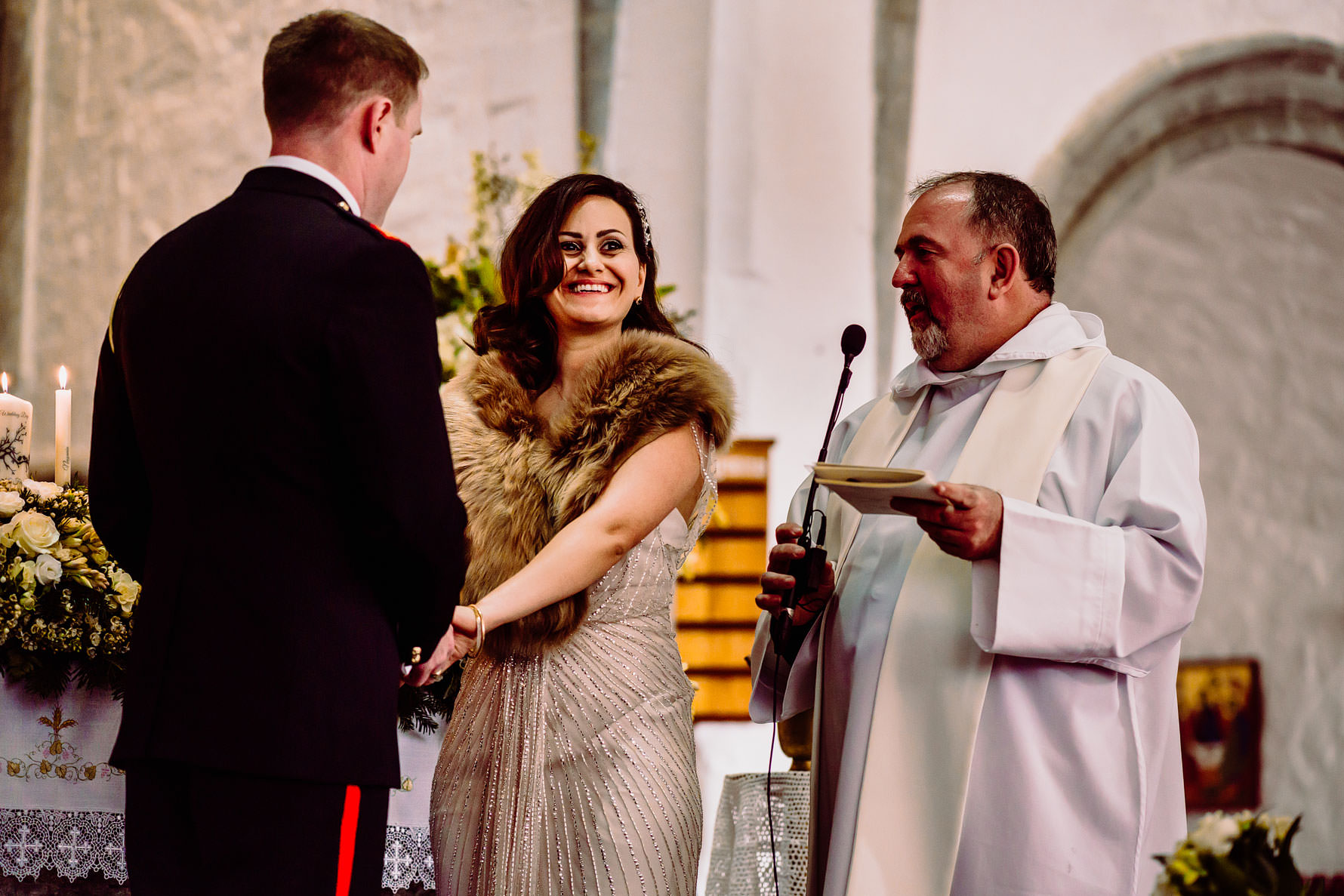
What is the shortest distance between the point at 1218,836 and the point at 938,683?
859 millimetres

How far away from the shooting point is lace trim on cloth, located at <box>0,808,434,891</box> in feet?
8.43

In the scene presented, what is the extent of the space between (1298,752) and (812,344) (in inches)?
138

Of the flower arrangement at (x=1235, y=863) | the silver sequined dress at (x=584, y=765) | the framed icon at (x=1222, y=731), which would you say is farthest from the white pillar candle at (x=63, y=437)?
the framed icon at (x=1222, y=731)

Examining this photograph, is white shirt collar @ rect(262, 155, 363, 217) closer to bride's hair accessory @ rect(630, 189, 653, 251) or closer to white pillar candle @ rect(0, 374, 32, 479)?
bride's hair accessory @ rect(630, 189, 653, 251)

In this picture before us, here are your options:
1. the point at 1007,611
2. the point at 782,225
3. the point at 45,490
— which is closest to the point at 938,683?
the point at 1007,611

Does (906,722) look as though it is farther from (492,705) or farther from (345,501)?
(345,501)

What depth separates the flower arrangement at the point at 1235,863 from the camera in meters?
1.27

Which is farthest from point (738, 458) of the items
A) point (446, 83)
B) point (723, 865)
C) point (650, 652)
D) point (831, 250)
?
point (650, 652)

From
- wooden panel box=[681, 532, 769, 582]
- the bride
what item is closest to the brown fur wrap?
the bride

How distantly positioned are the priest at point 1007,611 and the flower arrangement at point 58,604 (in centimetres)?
129

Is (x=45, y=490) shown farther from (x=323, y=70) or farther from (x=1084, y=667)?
(x=1084, y=667)

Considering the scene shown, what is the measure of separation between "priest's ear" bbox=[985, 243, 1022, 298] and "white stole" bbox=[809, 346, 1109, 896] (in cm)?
17

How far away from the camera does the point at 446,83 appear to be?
6.07 m

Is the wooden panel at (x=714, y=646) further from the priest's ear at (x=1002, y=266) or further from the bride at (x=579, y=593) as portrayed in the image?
the priest's ear at (x=1002, y=266)
